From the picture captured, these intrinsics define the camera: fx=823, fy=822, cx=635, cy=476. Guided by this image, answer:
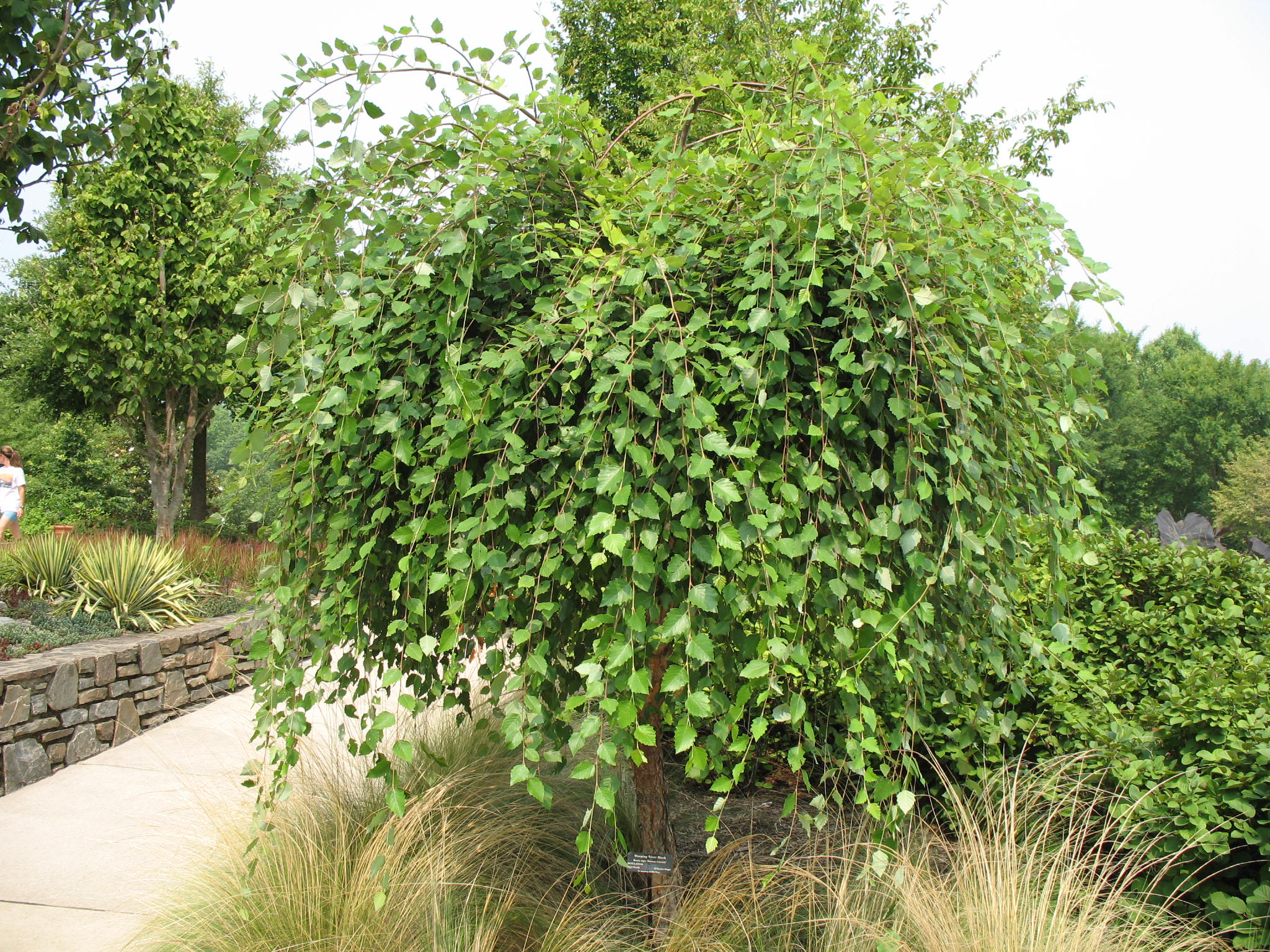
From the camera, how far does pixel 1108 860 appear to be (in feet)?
8.11

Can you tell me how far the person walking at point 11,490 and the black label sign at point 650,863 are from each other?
8.92m

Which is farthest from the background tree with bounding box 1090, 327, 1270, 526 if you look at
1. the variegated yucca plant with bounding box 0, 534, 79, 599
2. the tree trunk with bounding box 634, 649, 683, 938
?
the tree trunk with bounding box 634, 649, 683, 938

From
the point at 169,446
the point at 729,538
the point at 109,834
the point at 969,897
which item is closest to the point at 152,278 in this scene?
the point at 169,446

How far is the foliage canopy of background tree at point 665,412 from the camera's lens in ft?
6.10

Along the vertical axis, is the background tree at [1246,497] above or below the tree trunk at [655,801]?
above

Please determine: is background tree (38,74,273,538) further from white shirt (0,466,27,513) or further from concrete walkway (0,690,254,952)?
concrete walkway (0,690,254,952)

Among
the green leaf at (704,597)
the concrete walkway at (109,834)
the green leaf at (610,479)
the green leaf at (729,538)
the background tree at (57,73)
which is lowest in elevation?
the concrete walkway at (109,834)

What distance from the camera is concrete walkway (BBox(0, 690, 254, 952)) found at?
3.07 meters

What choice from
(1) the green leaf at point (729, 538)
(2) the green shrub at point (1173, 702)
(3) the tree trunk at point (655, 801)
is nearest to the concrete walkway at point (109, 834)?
(3) the tree trunk at point (655, 801)

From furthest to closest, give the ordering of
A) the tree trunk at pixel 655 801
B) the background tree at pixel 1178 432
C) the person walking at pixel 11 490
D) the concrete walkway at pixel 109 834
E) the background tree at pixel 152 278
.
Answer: the background tree at pixel 1178 432 < the background tree at pixel 152 278 < the person walking at pixel 11 490 < the concrete walkway at pixel 109 834 < the tree trunk at pixel 655 801

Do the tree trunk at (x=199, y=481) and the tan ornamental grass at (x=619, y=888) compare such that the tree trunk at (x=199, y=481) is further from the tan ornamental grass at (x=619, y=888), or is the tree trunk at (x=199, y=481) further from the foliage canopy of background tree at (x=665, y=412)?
the foliage canopy of background tree at (x=665, y=412)

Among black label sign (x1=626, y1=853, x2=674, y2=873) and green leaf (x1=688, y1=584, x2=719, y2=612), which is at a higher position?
green leaf (x1=688, y1=584, x2=719, y2=612)

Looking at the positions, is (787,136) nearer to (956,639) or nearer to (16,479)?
(956,639)

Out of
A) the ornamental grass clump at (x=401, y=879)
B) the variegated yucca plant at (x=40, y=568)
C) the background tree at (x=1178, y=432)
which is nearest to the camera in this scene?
the ornamental grass clump at (x=401, y=879)
